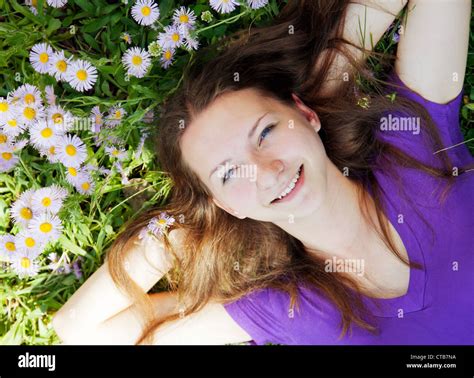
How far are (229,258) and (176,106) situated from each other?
60 cm

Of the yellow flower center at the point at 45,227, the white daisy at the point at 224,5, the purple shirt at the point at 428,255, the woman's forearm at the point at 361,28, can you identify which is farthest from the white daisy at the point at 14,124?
the purple shirt at the point at 428,255

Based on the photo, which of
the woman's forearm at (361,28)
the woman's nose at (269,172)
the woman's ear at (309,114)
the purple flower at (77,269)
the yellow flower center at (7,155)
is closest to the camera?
the woman's nose at (269,172)

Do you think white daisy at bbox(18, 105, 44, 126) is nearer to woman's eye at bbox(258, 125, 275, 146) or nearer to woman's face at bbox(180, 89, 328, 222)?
woman's face at bbox(180, 89, 328, 222)

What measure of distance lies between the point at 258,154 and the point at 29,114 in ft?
2.91

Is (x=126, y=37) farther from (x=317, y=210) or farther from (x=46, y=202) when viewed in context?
(x=317, y=210)

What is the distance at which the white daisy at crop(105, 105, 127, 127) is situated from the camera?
198 cm

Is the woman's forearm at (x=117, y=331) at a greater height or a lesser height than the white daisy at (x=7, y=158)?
lesser

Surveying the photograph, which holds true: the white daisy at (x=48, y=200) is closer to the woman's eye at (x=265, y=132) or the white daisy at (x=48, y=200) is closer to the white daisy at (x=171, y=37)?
the white daisy at (x=171, y=37)

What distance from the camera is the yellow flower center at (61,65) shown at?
1.95m

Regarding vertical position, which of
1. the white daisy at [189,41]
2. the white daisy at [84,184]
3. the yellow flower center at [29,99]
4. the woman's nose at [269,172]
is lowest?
the white daisy at [84,184]

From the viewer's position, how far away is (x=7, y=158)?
2010 mm

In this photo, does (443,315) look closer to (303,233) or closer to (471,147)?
(303,233)

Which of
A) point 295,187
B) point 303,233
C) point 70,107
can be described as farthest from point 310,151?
point 70,107

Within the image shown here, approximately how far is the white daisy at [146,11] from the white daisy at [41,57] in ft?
1.14
